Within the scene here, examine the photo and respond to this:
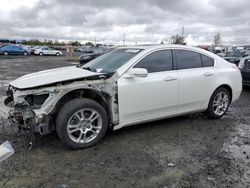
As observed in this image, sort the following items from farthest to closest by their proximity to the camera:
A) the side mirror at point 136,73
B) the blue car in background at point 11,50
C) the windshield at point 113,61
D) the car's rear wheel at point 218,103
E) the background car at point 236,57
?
the blue car in background at point 11,50
the background car at point 236,57
the car's rear wheel at point 218,103
the windshield at point 113,61
the side mirror at point 136,73

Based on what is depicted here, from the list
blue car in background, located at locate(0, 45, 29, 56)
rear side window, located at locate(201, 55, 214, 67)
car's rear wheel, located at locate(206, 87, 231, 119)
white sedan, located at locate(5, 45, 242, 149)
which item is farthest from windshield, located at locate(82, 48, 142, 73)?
blue car in background, located at locate(0, 45, 29, 56)

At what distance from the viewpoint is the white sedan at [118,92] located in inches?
145

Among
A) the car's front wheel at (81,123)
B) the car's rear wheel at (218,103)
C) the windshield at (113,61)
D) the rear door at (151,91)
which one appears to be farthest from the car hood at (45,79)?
the car's rear wheel at (218,103)

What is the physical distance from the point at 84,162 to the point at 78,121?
0.65 meters

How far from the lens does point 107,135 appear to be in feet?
14.9

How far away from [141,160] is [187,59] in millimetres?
2338

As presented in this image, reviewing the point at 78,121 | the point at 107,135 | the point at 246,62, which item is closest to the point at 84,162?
the point at 78,121

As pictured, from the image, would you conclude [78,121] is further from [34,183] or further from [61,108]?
[34,183]

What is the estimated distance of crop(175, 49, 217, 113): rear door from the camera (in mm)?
4772

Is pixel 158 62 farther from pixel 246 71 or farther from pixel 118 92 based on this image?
pixel 246 71

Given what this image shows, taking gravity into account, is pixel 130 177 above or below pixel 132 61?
below

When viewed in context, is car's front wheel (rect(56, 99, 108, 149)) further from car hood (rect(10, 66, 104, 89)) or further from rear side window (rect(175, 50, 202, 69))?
rear side window (rect(175, 50, 202, 69))

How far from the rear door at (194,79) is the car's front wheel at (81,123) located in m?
1.66

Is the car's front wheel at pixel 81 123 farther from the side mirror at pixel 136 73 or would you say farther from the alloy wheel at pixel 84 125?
the side mirror at pixel 136 73
